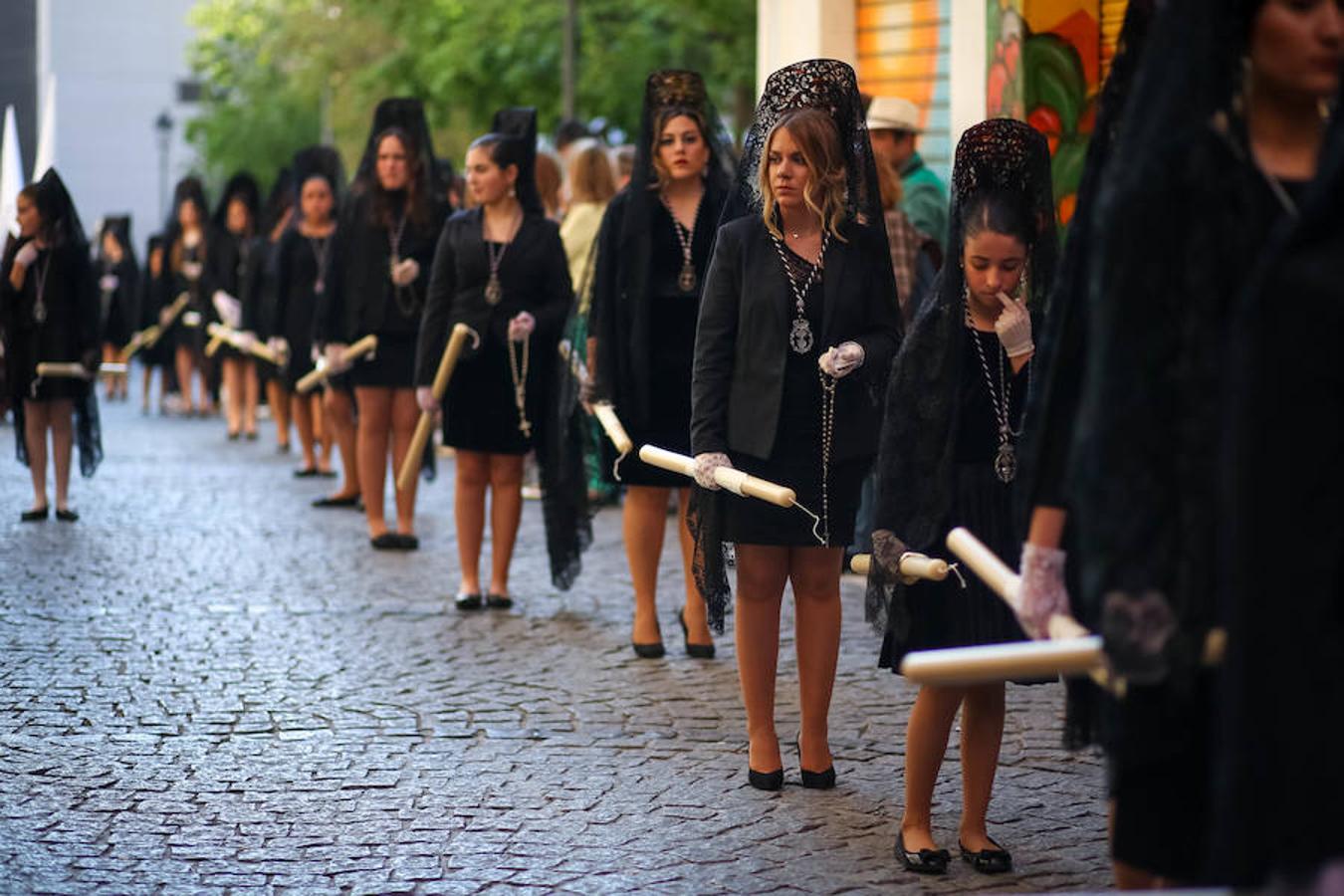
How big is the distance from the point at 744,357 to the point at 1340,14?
3359 millimetres

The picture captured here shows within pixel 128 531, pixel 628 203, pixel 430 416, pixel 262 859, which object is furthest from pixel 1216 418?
A: pixel 128 531

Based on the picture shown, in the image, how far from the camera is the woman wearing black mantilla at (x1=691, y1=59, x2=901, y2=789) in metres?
6.76

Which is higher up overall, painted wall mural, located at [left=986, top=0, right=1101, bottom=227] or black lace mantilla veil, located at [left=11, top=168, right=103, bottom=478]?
painted wall mural, located at [left=986, top=0, right=1101, bottom=227]

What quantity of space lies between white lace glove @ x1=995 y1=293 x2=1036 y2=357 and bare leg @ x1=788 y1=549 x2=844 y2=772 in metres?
1.36

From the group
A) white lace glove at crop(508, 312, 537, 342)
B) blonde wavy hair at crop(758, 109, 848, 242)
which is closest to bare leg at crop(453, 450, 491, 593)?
white lace glove at crop(508, 312, 537, 342)

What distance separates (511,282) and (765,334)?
3.82 meters

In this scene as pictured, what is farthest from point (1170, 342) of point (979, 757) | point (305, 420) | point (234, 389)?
point (234, 389)

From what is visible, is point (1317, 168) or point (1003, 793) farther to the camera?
point (1003, 793)

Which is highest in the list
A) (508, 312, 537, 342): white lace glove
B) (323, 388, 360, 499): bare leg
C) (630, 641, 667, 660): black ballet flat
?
(508, 312, 537, 342): white lace glove

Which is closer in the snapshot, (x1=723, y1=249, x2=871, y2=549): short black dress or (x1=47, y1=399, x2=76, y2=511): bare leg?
(x1=723, y1=249, x2=871, y2=549): short black dress

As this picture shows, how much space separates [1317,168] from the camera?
10.9 feet

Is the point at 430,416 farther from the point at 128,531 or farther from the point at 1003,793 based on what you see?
the point at 1003,793

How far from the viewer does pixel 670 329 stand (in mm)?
9016

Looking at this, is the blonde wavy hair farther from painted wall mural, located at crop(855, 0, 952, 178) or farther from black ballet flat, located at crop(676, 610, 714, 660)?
painted wall mural, located at crop(855, 0, 952, 178)
